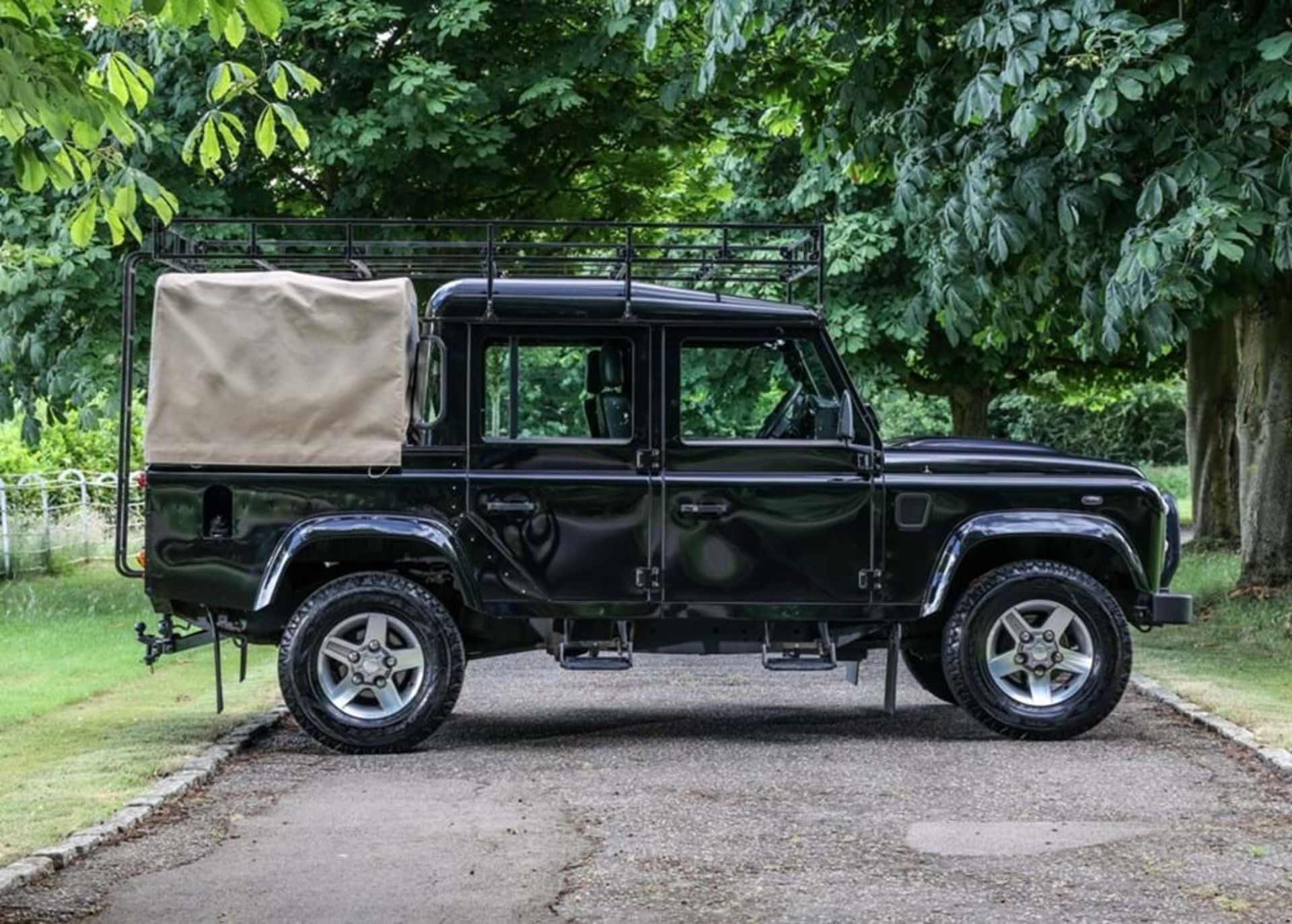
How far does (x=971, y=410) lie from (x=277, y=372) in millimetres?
22029

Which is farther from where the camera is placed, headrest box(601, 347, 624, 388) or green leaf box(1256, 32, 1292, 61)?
green leaf box(1256, 32, 1292, 61)

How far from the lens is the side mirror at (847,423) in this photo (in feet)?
37.4

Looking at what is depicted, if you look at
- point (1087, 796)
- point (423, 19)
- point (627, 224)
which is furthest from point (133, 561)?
point (1087, 796)

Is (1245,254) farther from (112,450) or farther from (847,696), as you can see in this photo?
(112,450)

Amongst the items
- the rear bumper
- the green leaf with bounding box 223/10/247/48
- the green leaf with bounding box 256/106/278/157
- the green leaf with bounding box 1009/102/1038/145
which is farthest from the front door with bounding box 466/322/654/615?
the green leaf with bounding box 223/10/247/48

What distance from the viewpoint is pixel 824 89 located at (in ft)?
60.0

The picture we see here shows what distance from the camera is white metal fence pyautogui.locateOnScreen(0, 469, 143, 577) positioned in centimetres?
2472

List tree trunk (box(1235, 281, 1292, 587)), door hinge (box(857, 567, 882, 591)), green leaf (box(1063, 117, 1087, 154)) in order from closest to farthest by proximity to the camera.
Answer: door hinge (box(857, 567, 882, 591))
green leaf (box(1063, 117, 1087, 154))
tree trunk (box(1235, 281, 1292, 587))

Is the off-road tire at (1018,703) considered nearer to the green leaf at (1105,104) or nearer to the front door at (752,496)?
the front door at (752,496)

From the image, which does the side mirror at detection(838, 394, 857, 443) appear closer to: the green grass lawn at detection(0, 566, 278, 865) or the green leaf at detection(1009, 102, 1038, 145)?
the green leaf at detection(1009, 102, 1038, 145)

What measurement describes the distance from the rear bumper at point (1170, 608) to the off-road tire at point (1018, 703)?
0.99 feet

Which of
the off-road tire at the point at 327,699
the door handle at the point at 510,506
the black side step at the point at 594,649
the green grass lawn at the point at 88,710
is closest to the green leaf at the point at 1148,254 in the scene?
the black side step at the point at 594,649

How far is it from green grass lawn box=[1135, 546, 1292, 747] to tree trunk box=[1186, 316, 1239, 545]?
591cm

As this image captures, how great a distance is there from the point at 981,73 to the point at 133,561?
54.3ft
